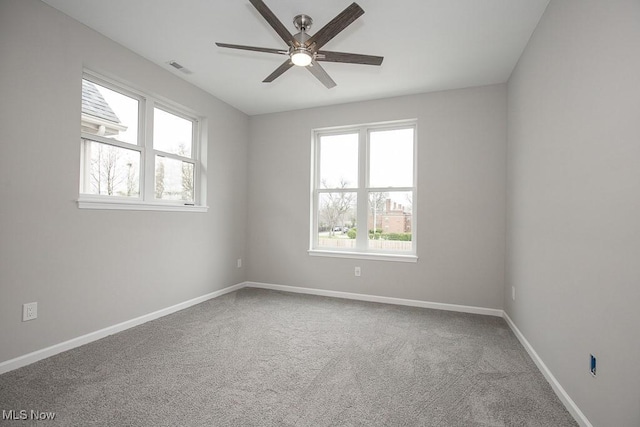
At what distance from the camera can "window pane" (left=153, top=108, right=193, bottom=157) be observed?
11.3ft

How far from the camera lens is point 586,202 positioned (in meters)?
1.67

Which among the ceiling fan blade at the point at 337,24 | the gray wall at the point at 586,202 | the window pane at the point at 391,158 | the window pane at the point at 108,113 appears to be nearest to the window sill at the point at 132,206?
the window pane at the point at 108,113

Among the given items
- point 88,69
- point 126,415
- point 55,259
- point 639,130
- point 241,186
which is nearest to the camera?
point 639,130

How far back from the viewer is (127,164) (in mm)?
3105

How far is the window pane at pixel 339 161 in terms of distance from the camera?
4391 millimetres

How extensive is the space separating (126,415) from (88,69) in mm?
2800

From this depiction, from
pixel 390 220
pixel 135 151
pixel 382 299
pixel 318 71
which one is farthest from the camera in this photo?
pixel 390 220

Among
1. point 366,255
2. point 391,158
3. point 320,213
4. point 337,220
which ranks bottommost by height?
point 366,255

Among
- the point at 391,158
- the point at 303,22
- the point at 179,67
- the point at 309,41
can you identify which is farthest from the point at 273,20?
the point at 391,158

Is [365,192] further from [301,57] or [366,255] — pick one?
[301,57]

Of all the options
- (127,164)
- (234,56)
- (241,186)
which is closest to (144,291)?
(127,164)

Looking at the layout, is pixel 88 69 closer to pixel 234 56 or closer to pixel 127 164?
pixel 127 164

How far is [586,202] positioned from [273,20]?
2112 mm

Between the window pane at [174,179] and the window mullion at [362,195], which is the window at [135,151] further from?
the window mullion at [362,195]
